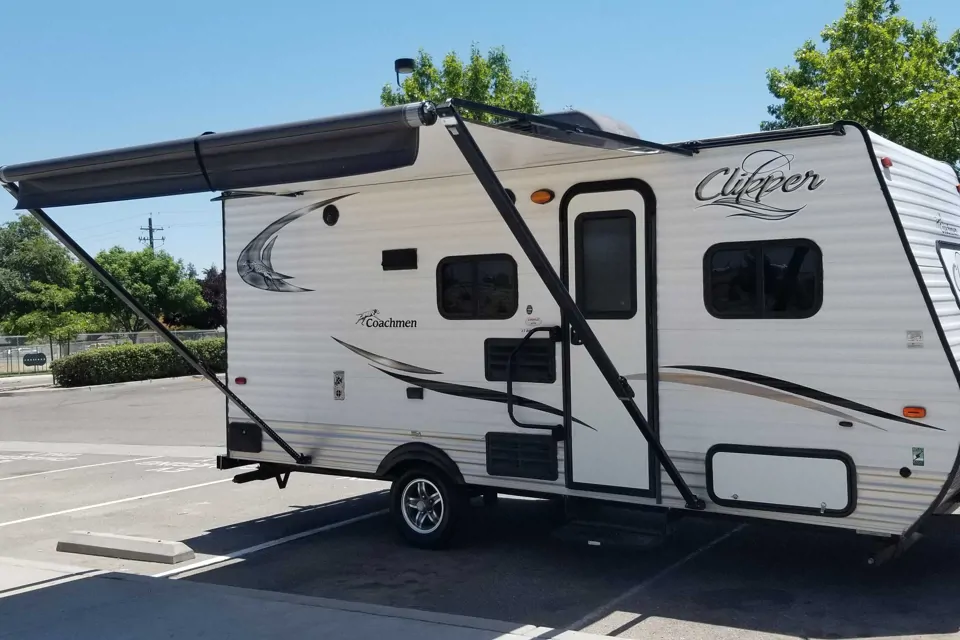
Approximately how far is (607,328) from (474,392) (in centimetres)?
127

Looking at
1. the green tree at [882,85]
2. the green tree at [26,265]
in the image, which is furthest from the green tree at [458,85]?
the green tree at [26,265]

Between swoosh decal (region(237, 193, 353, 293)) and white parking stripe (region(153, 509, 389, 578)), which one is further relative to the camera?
swoosh decal (region(237, 193, 353, 293))

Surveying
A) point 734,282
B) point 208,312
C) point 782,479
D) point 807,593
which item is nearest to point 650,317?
point 734,282

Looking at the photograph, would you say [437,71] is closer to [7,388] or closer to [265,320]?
[7,388]

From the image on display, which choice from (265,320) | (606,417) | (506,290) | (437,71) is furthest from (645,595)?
(437,71)

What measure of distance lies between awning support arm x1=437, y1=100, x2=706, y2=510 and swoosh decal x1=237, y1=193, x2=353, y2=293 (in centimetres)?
323

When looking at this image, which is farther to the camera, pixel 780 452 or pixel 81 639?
pixel 780 452

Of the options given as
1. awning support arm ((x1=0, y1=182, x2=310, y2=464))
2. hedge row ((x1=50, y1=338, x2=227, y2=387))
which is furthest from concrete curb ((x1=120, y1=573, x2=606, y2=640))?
hedge row ((x1=50, y1=338, x2=227, y2=387))

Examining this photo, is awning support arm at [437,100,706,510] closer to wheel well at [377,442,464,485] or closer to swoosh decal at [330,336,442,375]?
wheel well at [377,442,464,485]

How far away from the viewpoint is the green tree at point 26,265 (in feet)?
197

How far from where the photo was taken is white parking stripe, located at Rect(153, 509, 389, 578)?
25.3ft

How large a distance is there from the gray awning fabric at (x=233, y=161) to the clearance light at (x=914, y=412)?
3348mm

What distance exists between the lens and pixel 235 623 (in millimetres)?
5930

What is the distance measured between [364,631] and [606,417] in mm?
2366
